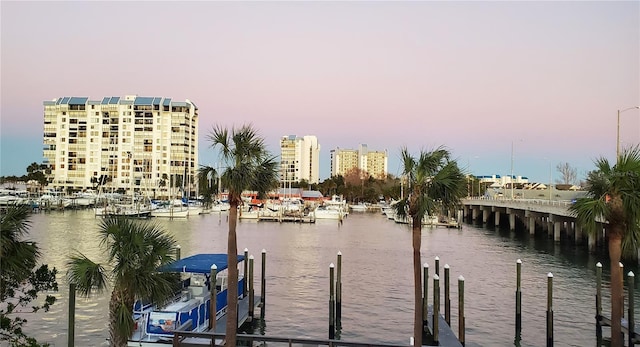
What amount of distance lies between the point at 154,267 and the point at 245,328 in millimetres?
11813

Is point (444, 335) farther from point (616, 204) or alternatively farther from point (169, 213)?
point (169, 213)

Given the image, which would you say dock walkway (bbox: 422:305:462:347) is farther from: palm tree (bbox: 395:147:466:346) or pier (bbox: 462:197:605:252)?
pier (bbox: 462:197:605:252)

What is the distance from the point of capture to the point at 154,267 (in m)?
14.7

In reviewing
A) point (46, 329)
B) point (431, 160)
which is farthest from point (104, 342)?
point (431, 160)

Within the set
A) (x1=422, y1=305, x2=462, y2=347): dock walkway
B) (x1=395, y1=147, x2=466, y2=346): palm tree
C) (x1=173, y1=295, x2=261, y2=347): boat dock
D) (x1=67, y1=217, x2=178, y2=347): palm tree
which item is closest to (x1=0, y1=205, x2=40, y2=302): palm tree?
(x1=67, y1=217, x2=178, y2=347): palm tree

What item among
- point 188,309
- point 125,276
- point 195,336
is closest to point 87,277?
point 125,276

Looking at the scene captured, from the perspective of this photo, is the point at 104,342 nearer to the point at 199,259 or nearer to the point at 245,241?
the point at 199,259

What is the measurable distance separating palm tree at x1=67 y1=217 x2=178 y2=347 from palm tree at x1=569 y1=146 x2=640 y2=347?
12.7 m

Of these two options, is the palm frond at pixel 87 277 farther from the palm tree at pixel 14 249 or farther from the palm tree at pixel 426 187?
the palm tree at pixel 426 187

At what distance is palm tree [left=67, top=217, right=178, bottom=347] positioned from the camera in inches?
552

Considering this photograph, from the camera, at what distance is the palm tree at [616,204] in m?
16.4

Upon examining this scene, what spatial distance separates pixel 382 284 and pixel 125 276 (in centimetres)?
2689

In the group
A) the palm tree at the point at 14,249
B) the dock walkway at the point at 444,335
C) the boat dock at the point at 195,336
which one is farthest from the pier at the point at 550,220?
the palm tree at the point at 14,249

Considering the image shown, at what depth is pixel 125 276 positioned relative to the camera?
46.1ft
